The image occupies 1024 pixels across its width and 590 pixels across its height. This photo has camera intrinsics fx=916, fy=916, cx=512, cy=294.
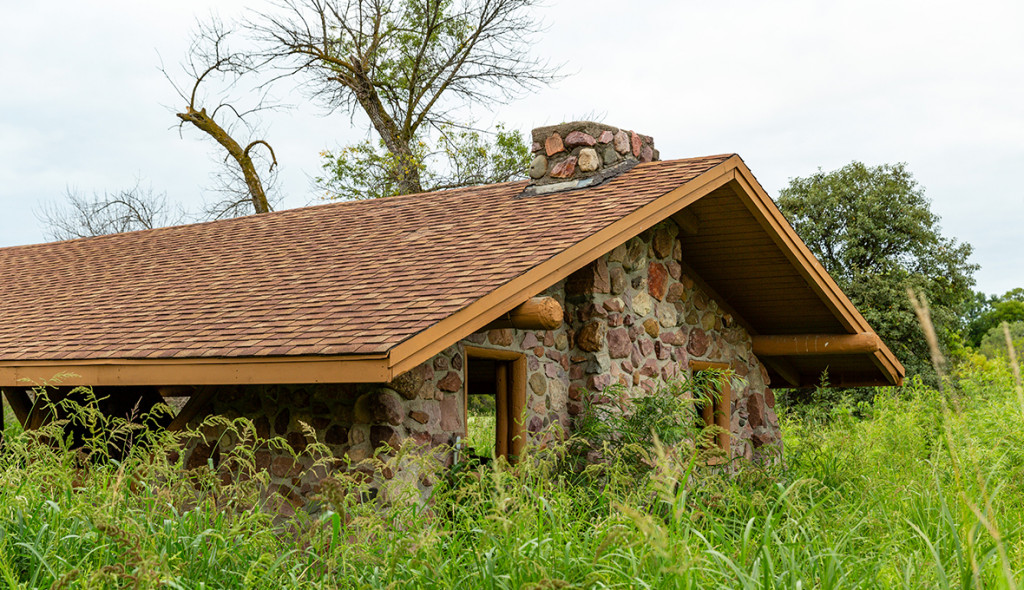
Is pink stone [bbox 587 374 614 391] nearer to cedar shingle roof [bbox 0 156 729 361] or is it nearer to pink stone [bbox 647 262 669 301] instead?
pink stone [bbox 647 262 669 301]

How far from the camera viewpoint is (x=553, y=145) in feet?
28.3

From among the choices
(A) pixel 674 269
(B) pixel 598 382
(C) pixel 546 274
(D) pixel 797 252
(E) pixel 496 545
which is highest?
(D) pixel 797 252

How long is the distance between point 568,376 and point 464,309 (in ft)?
7.16

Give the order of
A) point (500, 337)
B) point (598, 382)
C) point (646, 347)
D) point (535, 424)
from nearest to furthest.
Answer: point (500, 337) → point (535, 424) → point (598, 382) → point (646, 347)

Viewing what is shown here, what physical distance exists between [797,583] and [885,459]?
4696 millimetres

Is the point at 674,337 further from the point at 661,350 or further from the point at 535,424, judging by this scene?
the point at 535,424

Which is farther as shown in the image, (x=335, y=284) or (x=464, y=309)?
(x=335, y=284)

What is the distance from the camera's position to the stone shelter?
229 inches

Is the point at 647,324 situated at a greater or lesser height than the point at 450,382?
greater

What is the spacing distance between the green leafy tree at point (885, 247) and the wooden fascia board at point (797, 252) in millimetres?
10906

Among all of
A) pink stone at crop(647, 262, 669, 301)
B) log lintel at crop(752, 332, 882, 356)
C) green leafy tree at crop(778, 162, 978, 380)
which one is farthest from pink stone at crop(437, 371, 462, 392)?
green leafy tree at crop(778, 162, 978, 380)

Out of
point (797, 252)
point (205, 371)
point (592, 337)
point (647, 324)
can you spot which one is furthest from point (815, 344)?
point (205, 371)

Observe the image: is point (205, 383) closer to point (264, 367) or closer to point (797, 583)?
point (264, 367)

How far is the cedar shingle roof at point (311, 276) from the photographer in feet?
19.2
